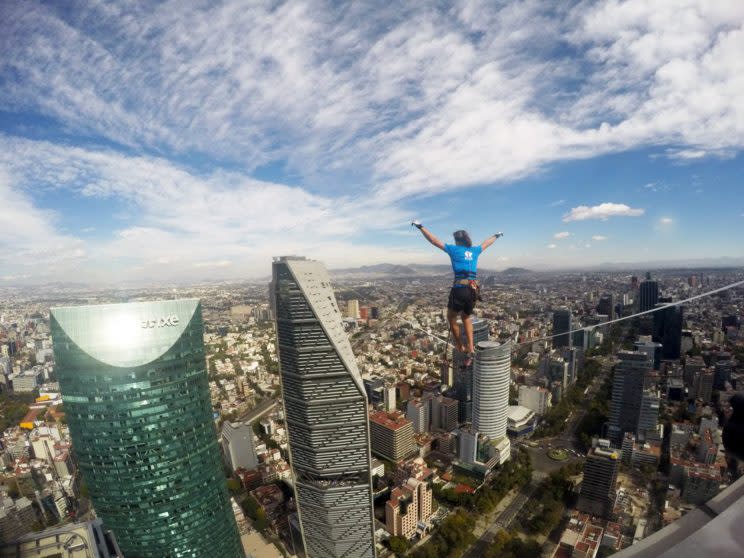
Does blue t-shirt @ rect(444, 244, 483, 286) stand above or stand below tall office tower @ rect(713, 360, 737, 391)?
above

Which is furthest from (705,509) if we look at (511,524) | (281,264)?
(511,524)

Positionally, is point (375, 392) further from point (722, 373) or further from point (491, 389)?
point (722, 373)

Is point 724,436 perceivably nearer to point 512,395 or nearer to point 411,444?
point 411,444

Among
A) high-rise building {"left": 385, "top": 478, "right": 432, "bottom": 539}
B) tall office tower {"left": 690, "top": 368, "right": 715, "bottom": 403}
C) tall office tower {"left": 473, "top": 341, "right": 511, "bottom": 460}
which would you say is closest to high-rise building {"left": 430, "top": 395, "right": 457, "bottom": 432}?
tall office tower {"left": 473, "top": 341, "right": 511, "bottom": 460}

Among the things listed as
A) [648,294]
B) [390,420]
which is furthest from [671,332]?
[390,420]

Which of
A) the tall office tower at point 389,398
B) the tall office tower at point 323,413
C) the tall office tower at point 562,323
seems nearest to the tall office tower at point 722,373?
the tall office tower at point 562,323

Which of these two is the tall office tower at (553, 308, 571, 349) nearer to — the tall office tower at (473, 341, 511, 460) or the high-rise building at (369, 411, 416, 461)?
the tall office tower at (473, 341, 511, 460)
